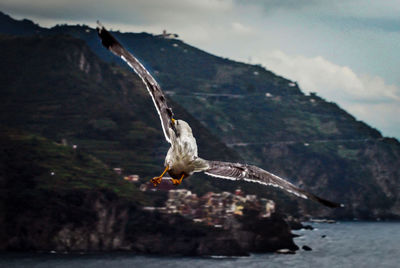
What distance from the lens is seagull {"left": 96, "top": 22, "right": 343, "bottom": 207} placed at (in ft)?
46.9

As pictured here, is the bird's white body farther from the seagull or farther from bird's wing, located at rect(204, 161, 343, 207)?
bird's wing, located at rect(204, 161, 343, 207)

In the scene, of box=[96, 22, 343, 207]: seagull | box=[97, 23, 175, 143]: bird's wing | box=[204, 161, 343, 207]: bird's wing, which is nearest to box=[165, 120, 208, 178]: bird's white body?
box=[96, 22, 343, 207]: seagull

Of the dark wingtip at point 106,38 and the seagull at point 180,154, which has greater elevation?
the dark wingtip at point 106,38

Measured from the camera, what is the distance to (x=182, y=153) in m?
14.3

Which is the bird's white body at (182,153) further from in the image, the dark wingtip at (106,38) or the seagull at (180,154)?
the dark wingtip at (106,38)

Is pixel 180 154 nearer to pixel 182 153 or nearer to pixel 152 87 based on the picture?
pixel 182 153

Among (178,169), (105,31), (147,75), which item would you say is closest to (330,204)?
(178,169)

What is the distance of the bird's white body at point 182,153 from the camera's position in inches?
560

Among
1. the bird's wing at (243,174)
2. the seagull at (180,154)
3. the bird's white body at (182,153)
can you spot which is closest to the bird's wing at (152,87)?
the seagull at (180,154)

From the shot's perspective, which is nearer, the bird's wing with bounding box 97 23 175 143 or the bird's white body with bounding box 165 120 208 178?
the bird's white body with bounding box 165 120 208 178

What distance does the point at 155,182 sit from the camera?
1431 centimetres

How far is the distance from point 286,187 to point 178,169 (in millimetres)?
2301

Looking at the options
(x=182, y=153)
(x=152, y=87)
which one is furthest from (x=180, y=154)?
A: (x=152, y=87)

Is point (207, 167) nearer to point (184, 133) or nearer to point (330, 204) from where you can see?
point (184, 133)
